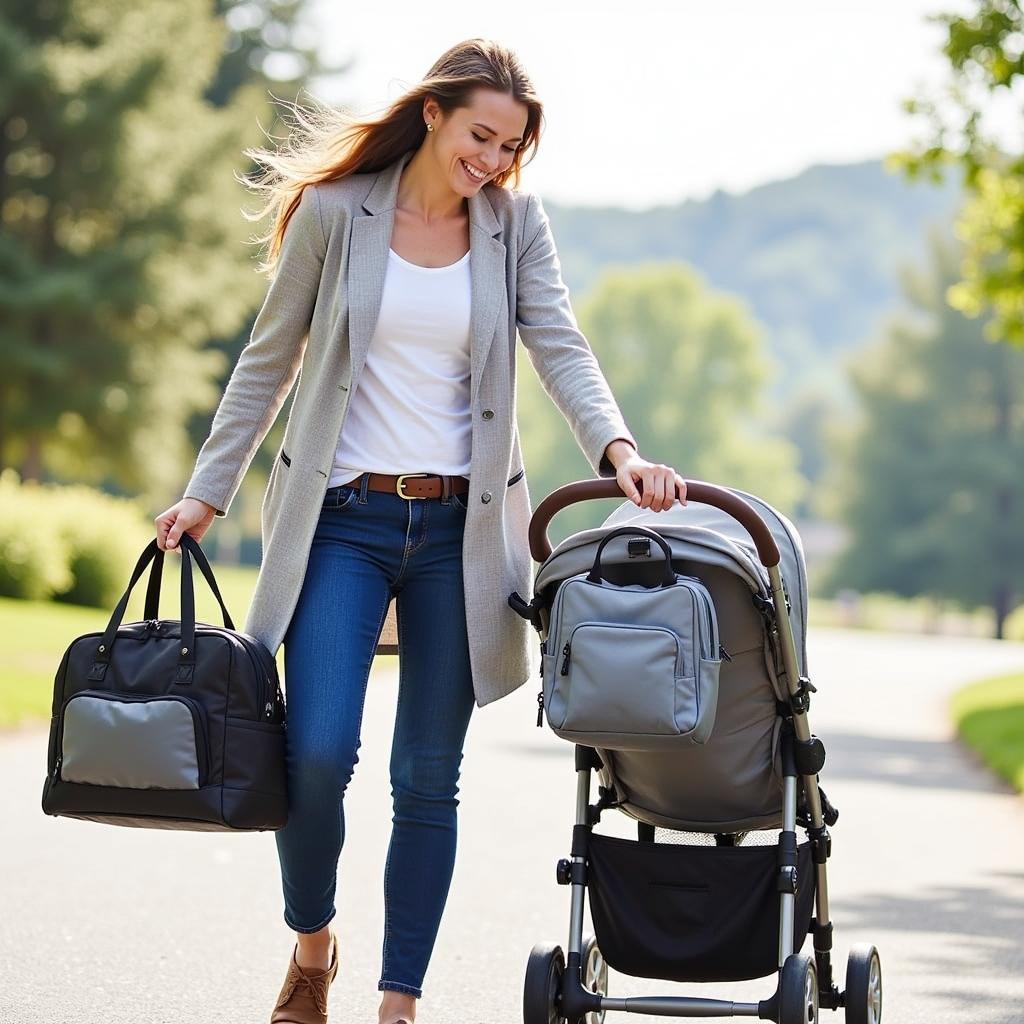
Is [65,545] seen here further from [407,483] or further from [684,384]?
[684,384]

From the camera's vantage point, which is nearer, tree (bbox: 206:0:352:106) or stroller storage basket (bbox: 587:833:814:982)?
stroller storage basket (bbox: 587:833:814:982)

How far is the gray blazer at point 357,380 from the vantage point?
13.1ft

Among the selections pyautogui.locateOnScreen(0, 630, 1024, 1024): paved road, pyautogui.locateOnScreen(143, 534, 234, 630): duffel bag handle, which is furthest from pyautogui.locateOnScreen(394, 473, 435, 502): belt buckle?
pyautogui.locateOnScreen(0, 630, 1024, 1024): paved road

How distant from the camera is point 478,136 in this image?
3975mm

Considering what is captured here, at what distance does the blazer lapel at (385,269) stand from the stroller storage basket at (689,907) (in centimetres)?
111

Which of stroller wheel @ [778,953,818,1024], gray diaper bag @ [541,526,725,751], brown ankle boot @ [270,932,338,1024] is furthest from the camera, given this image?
brown ankle boot @ [270,932,338,1024]

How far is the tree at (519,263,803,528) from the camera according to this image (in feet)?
249

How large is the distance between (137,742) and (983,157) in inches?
525

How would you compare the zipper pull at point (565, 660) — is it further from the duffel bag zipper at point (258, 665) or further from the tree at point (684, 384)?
the tree at point (684, 384)

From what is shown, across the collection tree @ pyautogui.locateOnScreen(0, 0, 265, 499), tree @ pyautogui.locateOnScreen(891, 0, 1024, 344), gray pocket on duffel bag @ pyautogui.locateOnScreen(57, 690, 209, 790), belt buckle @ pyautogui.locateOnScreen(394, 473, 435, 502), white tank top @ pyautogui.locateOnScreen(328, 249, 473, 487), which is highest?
tree @ pyautogui.locateOnScreen(0, 0, 265, 499)

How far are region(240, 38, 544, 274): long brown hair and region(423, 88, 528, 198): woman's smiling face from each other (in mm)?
21

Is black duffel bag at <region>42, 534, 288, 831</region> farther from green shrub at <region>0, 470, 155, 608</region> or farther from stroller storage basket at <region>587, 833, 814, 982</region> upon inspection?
green shrub at <region>0, 470, 155, 608</region>

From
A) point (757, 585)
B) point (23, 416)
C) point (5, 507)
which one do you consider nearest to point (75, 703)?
point (757, 585)

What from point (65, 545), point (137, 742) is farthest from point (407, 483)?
point (65, 545)
